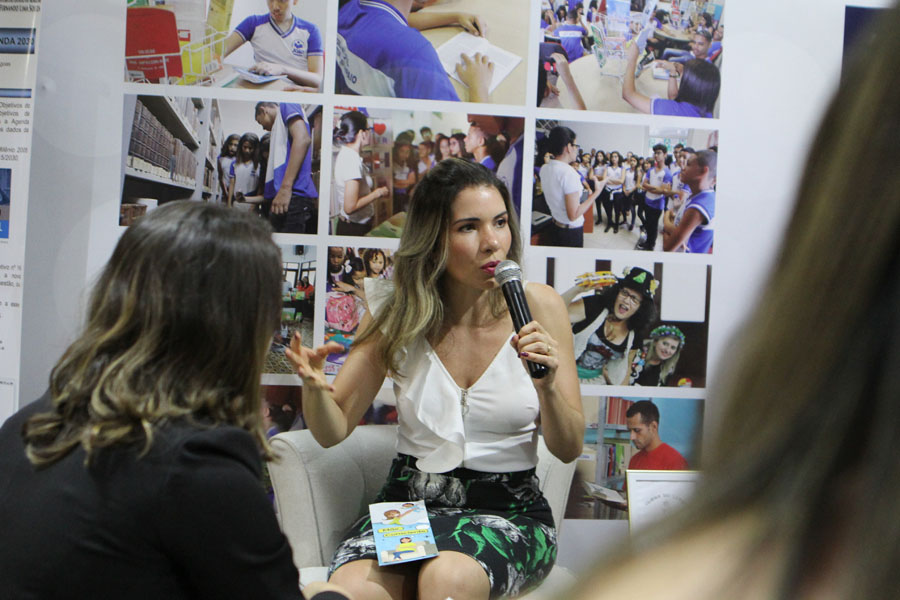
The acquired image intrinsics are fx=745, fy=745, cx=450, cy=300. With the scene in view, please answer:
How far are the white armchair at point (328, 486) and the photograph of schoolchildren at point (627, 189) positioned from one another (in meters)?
0.88

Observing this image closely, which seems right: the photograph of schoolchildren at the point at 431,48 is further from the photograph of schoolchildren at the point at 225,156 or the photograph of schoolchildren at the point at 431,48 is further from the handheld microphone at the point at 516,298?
the handheld microphone at the point at 516,298

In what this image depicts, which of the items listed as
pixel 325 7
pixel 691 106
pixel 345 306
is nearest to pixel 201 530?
pixel 345 306

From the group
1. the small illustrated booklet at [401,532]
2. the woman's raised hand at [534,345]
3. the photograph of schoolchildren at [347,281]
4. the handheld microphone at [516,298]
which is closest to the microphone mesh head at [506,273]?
the handheld microphone at [516,298]

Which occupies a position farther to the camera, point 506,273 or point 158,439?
point 506,273

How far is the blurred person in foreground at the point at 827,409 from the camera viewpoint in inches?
13.7

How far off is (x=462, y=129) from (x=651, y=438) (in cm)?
136

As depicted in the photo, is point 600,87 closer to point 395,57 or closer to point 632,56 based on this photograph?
point 632,56

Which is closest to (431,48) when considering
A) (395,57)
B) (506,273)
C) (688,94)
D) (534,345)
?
(395,57)

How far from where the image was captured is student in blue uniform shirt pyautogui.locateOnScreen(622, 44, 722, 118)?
2793 mm

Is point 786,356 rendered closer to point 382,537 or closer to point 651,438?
point 382,537

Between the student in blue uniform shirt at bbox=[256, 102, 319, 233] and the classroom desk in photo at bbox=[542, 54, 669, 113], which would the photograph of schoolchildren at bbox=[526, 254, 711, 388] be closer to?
the classroom desk in photo at bbox=[542, 54, 669, 113]

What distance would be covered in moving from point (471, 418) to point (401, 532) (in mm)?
399

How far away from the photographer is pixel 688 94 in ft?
9.20

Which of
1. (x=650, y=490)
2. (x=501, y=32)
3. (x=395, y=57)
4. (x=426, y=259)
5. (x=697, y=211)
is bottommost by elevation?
(x=650, y=490)
